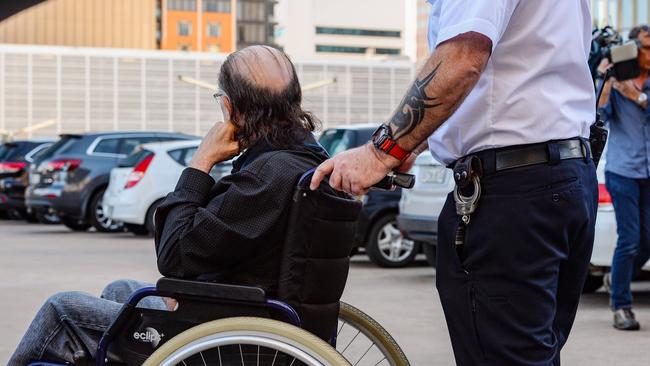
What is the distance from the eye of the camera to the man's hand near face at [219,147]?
132 inches

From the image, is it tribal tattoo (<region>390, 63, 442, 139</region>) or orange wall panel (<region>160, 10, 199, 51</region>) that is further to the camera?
orange wall panel (<region>160, 10, 199, 51</region>)

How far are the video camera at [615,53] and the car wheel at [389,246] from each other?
5139mm

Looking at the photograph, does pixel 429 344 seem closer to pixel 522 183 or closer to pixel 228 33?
pixel 522 183

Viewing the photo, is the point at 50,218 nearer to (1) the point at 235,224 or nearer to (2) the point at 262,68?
(2) the point at 262,68

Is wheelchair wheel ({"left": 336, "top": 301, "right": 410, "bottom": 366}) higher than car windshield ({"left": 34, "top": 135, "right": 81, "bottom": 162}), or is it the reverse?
wheelchair wheel ({"left": 336, "top": 301, "right": 410, "bottom": 366})

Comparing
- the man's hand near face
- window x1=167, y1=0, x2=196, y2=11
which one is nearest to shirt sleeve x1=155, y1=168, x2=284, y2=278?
the man's hand near face

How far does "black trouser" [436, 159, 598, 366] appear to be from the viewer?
2.63 metres

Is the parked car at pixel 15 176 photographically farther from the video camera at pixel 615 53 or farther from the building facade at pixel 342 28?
the building facade at pixel 342 28

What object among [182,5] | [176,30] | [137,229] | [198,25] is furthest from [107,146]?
[198,25]

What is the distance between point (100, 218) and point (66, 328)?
49.0ft

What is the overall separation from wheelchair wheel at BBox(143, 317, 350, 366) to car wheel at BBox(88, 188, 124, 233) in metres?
15.0

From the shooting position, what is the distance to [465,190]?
273 centimetres

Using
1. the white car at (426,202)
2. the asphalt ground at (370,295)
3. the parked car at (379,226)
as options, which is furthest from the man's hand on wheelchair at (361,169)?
the parked car at (379,226)

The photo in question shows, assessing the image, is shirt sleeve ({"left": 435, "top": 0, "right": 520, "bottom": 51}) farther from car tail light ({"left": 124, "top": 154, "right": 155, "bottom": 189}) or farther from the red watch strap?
car tail light ({"left": 124, "top": 154, "right": 155, "bottom": 189})
